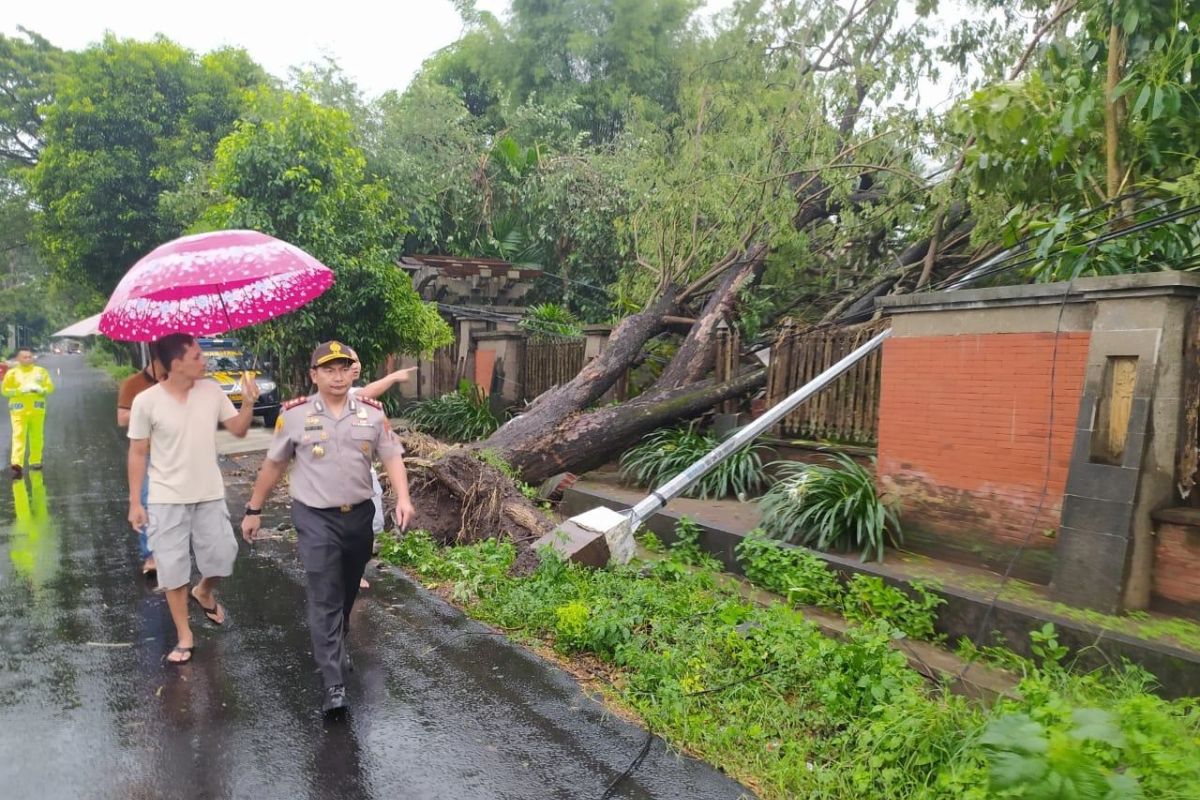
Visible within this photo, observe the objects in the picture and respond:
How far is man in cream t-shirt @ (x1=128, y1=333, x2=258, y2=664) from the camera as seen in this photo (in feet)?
14.0

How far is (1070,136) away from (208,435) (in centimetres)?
640

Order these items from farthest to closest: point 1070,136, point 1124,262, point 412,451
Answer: point 412,451 < point 1070,136 < point 1124,262

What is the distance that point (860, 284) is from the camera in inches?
440

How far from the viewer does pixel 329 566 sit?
155 inches

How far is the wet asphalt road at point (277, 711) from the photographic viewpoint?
324cm

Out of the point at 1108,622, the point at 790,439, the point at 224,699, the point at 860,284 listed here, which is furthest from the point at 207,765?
the point at 860,284

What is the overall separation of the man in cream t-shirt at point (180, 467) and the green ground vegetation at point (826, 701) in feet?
5.63

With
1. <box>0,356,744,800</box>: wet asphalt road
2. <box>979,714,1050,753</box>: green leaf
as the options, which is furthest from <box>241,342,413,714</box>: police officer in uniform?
<box>979,714,1050,753</box>: green leaf

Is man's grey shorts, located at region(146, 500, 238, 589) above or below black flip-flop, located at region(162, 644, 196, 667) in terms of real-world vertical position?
above

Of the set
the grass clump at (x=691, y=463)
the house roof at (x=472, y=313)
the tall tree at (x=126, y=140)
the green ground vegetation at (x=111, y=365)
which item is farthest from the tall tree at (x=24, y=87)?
the grass clump at (x=691, y=463)

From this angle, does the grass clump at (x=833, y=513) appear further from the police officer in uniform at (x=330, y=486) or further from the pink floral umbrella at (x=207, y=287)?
the pink floral umbrella at (x=207, y=287)

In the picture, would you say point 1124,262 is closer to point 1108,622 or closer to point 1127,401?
point 1127,401

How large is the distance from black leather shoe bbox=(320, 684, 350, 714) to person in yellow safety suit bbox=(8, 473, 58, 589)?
10.3ft

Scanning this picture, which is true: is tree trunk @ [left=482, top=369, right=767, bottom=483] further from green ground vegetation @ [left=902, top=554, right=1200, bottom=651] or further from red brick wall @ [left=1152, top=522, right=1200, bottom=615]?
red brick wall @ [left=1152, top=522, right=1200, bottom=615]
